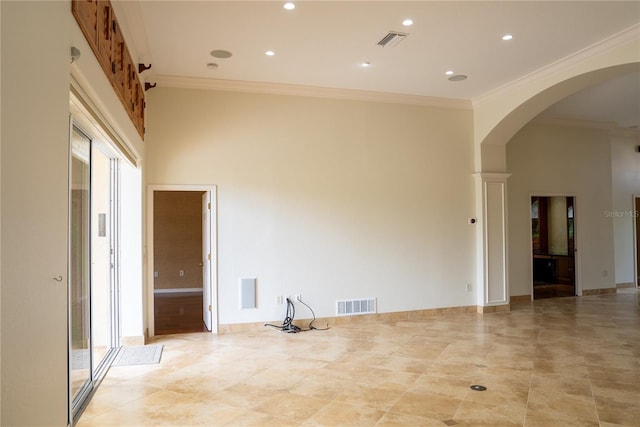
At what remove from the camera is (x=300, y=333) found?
5984 millimetres

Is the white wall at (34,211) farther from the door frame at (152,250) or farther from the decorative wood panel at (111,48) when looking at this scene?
the door frame at (152,250)

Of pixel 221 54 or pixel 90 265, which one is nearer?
pixel 90 265

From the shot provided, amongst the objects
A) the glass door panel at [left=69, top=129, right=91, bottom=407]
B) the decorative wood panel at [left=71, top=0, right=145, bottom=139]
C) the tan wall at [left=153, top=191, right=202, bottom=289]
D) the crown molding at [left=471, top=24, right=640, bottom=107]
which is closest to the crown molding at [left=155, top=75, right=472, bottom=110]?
the crown molding at [left=471, top=24, right=640, bottom=107]

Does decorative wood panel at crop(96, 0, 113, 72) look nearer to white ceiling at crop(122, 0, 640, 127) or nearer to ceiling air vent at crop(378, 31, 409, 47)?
white ceiling at crop(122, 0, 640, 127)

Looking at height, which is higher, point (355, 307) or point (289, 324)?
point (355, 307)

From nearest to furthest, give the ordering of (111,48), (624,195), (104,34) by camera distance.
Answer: (104,34)
(111,48)
(624,195)

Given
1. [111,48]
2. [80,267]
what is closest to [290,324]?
[80,267]

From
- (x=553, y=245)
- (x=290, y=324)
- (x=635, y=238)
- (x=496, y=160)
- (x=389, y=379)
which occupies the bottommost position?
(x=389, y=379)

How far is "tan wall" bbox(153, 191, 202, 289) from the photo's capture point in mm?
10195

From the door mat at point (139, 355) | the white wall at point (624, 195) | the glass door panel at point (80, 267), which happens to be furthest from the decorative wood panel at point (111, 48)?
the white wall at point (624, 195)

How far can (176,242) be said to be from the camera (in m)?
10.3

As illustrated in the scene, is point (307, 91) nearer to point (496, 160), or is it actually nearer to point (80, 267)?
point (496, 160)

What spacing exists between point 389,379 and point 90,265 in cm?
301

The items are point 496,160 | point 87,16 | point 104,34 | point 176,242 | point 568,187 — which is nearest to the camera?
point 87,16
